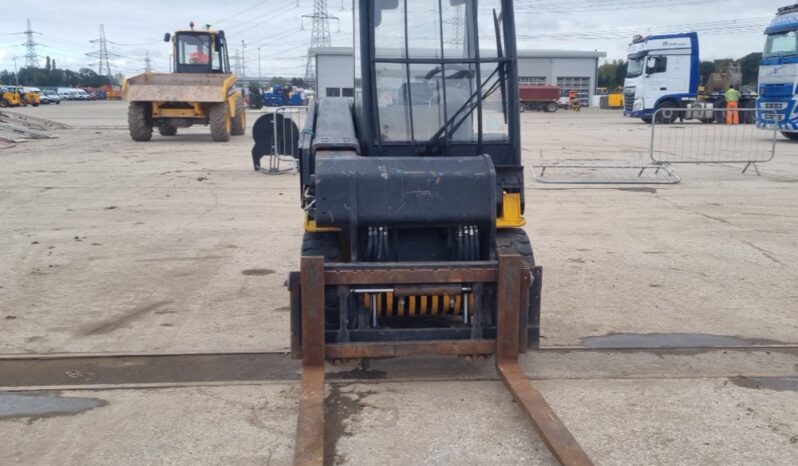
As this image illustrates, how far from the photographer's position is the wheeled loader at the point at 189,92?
2155 cm

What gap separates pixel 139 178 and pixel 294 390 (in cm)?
1085

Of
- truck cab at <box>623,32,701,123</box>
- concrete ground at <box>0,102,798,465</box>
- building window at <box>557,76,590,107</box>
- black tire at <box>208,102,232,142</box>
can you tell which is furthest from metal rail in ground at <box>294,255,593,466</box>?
building window at <box>557,76,590,107</box>

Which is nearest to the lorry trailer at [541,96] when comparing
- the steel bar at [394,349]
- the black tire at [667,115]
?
the black tire at [667,115]

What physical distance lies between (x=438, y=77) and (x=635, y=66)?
32005 millimetres

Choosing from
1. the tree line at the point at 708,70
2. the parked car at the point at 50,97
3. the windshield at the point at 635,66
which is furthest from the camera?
the parked car at the point at 50,97

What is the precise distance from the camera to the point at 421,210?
469 centimetres

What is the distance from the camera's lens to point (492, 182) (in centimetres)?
473

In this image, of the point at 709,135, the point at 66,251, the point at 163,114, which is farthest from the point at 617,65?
the point at 66,251

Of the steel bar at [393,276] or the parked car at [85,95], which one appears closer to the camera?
the steel bar at [393,276]

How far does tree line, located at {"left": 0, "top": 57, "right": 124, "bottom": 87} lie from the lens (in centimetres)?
11294

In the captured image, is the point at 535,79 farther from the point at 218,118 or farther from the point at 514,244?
the point at 514,244

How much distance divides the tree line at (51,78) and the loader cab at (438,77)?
388ft

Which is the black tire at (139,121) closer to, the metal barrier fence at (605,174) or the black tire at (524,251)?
the metal barrier fence at (605,174)

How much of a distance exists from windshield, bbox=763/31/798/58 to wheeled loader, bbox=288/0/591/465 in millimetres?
19770
